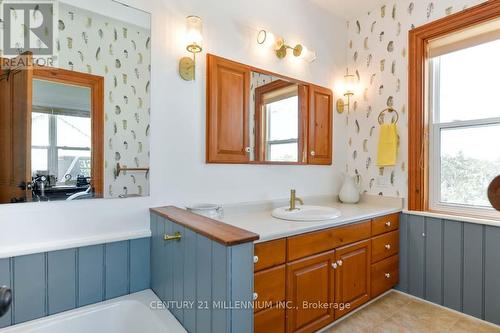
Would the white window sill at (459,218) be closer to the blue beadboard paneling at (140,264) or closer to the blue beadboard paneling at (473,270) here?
the blue beadboard paneling at (473,270)

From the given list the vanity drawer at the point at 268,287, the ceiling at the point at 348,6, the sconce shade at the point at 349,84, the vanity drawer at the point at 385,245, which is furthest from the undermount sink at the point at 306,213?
the ceiling at the point at 348,6

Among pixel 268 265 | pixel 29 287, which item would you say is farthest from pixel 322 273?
pixel 29 287

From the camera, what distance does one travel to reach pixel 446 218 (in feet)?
6.55

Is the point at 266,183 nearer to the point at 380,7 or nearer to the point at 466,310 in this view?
the point at 466,310

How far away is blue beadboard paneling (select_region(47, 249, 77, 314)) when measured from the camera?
1.34 m

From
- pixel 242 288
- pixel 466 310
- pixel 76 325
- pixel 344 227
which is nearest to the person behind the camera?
pixel 242 288

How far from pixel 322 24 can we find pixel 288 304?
238 centimetres

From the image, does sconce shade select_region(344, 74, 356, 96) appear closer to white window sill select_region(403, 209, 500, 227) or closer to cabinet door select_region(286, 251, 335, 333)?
white window sill select_region(403, 209, 500, 227)

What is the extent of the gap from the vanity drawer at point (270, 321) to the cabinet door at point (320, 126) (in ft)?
4.28

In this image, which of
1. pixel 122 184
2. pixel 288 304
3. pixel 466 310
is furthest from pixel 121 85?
pixel 466 310

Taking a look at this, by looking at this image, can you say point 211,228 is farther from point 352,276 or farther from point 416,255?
point 416,255

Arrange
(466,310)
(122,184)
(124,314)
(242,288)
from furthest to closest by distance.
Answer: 1. (466,310)
2. (122,184)
3. (124,314)
4. (242,288)

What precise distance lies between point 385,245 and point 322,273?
806mm

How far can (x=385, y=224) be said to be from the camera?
2131mm
